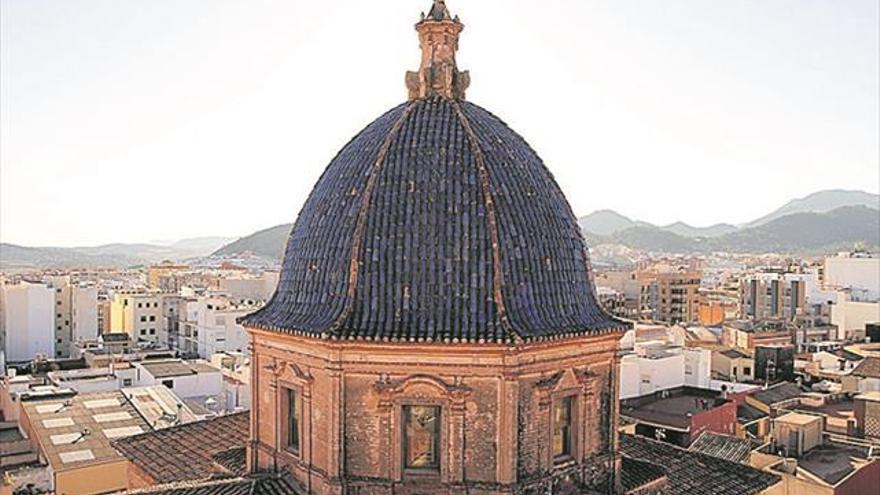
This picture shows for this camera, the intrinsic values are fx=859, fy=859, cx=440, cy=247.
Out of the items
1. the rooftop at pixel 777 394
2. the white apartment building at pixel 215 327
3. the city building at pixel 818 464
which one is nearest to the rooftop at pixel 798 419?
the city building at pixel 818 464

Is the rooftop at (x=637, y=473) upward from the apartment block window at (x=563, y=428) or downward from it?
downward

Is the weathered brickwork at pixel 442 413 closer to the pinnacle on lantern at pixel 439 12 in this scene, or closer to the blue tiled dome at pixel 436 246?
the blue tiled dome at pixel 436 246

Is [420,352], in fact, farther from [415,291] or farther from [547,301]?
[547,301]

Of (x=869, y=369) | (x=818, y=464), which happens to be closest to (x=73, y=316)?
(x=869, y=369)

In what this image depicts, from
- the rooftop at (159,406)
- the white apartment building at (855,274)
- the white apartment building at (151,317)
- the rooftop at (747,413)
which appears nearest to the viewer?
the rooftop at (159,406)

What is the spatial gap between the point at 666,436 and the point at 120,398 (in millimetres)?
Result: 23506

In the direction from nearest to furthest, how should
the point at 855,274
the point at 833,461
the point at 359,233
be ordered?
1. the point at 359,233
2. the point at 833,461
3. the point at 855,274

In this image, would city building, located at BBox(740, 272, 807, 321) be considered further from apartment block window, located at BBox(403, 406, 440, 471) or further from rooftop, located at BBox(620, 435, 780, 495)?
apartment block window, located at BBox(403, 406, 440, 471)

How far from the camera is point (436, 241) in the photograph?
1502 centimetres

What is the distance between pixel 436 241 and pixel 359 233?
1.38 metres

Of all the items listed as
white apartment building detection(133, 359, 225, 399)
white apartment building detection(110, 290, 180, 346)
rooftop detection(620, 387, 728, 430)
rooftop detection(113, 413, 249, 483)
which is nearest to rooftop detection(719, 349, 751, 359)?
rooftop detection(620, 387, 728, 430)

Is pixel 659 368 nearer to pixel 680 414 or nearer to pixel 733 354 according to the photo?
pixel 680 414

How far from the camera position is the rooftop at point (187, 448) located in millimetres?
18703

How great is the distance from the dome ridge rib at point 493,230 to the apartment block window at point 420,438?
199cm
